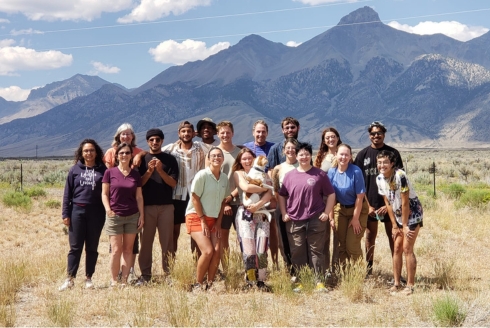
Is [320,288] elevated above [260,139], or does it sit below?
below

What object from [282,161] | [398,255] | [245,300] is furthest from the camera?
[282,161]

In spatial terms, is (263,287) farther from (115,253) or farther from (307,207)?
(115,253)

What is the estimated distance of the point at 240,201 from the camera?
6.65 metres

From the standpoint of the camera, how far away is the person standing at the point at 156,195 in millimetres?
6697

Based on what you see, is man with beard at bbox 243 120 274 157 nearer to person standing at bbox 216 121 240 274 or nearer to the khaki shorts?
person standing at bbox 216 121 240 274

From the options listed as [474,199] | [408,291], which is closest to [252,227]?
[408,291]

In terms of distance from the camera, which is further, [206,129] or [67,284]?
[206,129]

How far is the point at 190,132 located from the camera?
688 cm

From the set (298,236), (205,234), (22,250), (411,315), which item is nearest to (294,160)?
(298,236)

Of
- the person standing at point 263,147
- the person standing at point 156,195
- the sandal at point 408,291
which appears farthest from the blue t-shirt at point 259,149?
the sandal at point 408,291

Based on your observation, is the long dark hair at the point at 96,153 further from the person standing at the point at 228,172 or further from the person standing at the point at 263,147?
the person standing at the point at 263,147

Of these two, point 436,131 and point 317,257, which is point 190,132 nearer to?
point 317,257

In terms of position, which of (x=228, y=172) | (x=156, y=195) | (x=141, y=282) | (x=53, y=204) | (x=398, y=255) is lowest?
(x=141, y=282)

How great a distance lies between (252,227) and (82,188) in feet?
6.73
